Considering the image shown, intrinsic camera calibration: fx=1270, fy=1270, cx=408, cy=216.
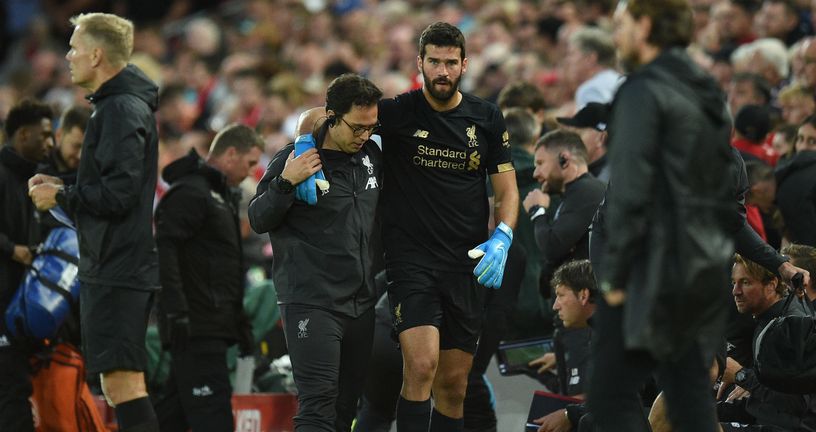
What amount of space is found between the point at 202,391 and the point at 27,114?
2014 millimetres

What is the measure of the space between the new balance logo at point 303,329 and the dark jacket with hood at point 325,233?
3.5 inches

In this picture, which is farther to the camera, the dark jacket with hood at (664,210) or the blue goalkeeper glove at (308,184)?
the blue goalkeeper glove at (308,184)

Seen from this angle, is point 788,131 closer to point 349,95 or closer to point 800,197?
point 800,197

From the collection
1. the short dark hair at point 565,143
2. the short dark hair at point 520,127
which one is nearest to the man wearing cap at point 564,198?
the short dark hair at point 565,143

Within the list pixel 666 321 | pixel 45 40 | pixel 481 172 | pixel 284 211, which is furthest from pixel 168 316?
pixel 45 40

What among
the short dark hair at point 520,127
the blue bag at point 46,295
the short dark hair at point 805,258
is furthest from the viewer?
the short dark hair at point 520,127

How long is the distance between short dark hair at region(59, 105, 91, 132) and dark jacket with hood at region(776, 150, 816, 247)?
4.39 metres

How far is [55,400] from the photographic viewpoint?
300 inches

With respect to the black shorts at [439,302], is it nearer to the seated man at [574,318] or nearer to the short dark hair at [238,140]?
the seated man at [574,318]

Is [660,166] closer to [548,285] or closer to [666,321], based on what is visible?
[666,321]

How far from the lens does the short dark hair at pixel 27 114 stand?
7773 millimetres

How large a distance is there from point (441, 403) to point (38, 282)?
8.31 ft

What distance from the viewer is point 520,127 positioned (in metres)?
8.41

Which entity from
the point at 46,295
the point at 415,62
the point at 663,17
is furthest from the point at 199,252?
the point at 415,62
